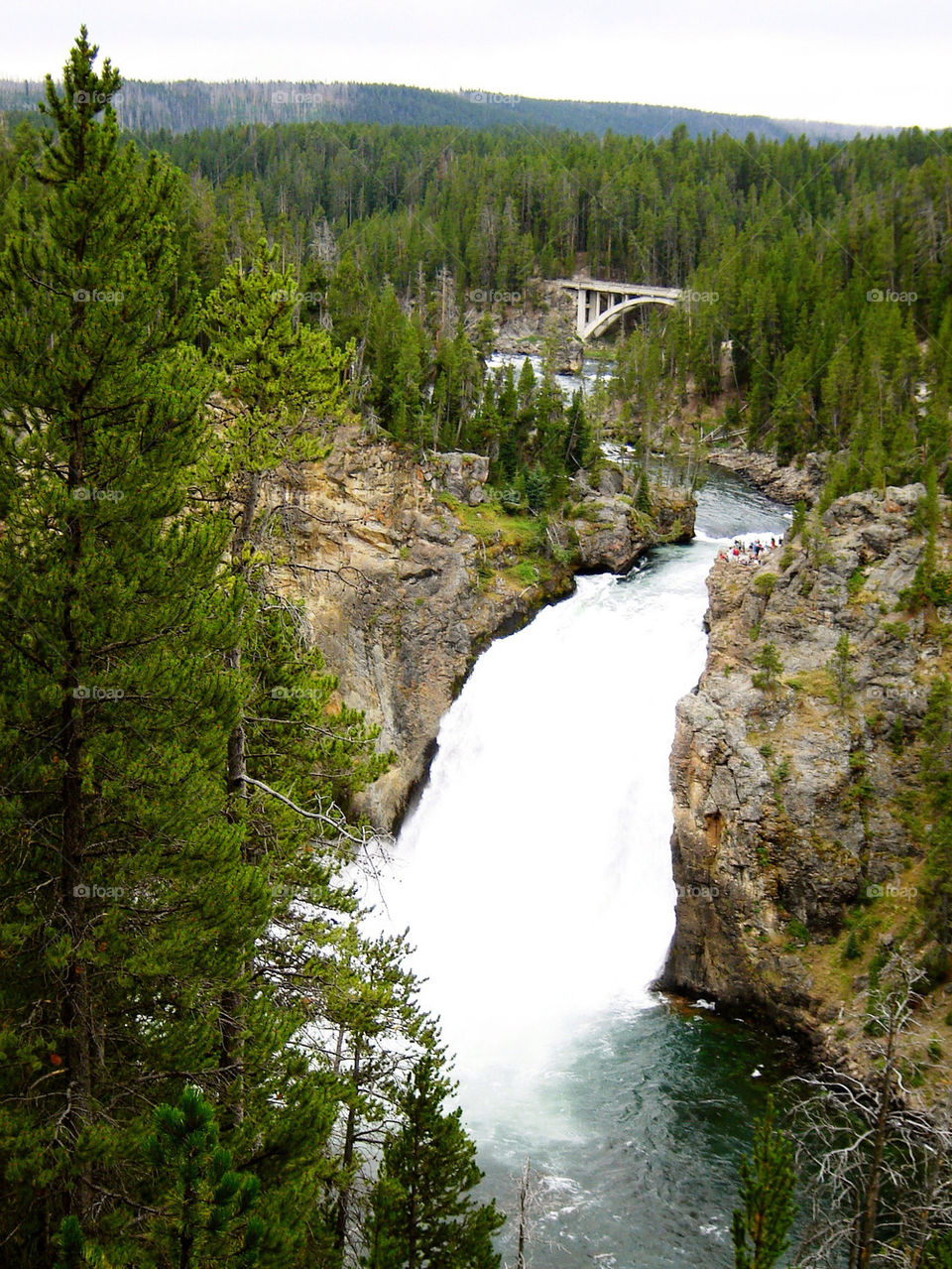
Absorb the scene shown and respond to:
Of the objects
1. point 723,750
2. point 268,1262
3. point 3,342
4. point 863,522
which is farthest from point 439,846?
point 3,342

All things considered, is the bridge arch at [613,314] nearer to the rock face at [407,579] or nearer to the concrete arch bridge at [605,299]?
the concrete arch bridge at [605,299]

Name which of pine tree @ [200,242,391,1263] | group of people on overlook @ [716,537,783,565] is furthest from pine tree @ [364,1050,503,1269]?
group of people on overlook @ [716,537,783,565]

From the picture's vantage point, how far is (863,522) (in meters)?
34.1

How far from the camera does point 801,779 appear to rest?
28453 mm

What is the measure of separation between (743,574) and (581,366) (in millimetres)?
66677

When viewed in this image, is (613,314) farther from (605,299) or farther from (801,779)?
(801,779)

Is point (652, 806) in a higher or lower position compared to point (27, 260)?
lower

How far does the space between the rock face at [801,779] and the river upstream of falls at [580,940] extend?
1641 mm

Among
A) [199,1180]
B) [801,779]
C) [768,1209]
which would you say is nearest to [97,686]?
[199,1180]

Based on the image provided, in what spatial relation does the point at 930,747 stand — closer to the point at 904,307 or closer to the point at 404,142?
the point at 904,307

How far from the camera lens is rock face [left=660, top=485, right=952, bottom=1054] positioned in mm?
27125

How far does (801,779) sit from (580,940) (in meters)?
8.45

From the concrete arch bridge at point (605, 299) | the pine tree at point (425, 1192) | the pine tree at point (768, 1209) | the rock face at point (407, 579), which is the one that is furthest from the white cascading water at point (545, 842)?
the concrete arch bridge at point (605, 299)

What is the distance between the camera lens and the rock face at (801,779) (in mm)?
27125
